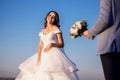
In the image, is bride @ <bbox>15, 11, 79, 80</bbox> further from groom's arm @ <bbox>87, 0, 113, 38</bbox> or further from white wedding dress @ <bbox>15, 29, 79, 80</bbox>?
groom's arm @ <bbox>87, 0, 113, 38</bbox>

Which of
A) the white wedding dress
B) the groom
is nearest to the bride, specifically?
the white wedding dress

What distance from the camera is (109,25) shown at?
2.52 m

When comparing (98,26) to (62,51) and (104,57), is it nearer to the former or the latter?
(104,57)

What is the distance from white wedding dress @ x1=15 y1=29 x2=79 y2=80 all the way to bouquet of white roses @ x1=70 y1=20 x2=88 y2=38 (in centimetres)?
376

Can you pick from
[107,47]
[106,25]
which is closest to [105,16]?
[106,25]

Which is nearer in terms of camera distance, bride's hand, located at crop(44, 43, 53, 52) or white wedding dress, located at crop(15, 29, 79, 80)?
white wedding dress, located at crop(15, 29, 79, 80)

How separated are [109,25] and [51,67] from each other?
4462 mm

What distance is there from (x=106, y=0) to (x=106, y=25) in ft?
0.67

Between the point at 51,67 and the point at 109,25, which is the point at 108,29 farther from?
the point at 51,67

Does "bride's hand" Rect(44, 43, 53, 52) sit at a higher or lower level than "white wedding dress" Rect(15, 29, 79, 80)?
higher

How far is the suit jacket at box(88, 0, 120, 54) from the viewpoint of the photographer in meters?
2.50

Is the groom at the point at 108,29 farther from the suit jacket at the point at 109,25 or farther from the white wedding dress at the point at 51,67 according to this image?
the white wedding dress at the point at 51,67

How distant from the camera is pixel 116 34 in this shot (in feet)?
8.23

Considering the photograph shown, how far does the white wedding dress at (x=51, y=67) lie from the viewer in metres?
6.82
